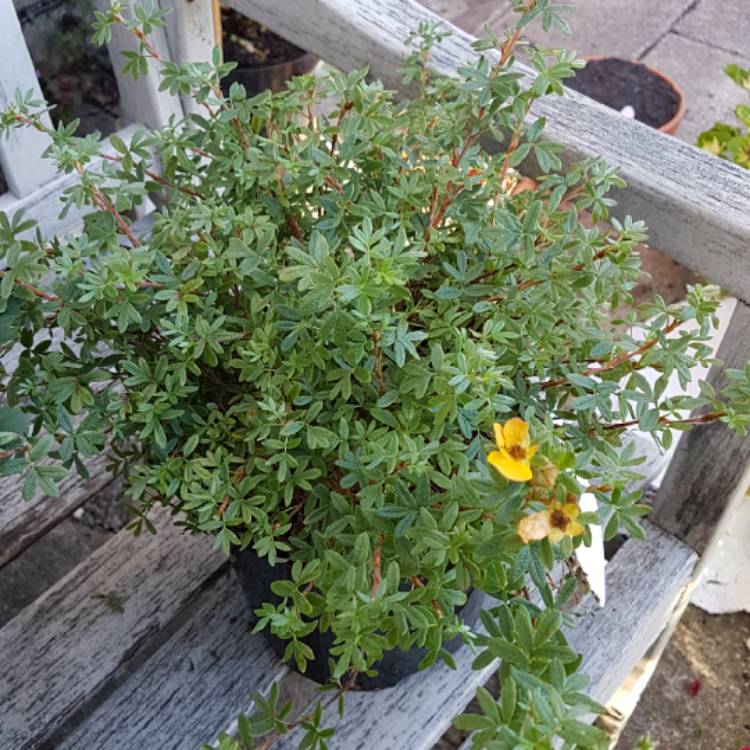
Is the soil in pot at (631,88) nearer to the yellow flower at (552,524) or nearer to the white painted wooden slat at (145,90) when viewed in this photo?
the white painted wooden slat at (145,90)

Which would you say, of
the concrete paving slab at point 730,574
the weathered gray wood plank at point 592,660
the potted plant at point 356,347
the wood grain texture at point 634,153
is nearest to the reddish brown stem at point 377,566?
the potted plant at point 356,347

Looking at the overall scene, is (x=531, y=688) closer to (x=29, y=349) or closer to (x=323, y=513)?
(x=323, y=513)

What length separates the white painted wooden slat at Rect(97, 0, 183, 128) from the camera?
61.5 inches

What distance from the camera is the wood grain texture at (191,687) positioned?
1.25 metres

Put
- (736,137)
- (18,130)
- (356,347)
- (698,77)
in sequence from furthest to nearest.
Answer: (698,77) < (736,137) < (18,130) < (356,347)

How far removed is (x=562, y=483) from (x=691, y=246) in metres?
0.60

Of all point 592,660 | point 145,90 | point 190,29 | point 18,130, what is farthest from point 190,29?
point 592,660

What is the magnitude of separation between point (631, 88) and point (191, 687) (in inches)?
102

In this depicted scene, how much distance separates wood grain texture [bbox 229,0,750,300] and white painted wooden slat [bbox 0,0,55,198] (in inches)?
17.2

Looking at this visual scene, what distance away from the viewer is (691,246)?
1.16 meters

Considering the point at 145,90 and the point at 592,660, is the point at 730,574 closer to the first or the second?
the point at 592,660

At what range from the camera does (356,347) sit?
92 cm

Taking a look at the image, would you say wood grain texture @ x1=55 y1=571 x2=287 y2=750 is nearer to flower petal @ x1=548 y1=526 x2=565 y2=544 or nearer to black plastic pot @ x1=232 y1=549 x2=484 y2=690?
black plastic pot @ x1=232 y1=549 x2=484 y2=690

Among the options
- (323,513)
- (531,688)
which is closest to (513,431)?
(531,688)
